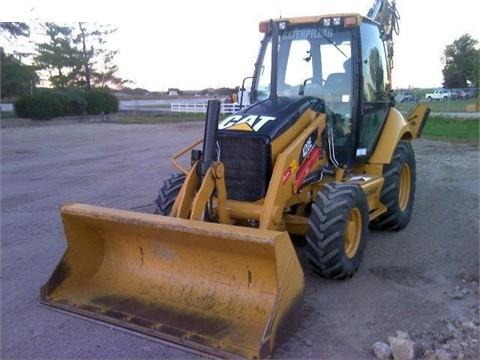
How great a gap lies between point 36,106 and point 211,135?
83.3ft

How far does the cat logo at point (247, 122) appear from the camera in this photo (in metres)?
5.16

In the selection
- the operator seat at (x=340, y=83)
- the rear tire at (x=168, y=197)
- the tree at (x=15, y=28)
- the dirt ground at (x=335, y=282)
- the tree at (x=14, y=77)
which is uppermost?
the tree at (x=15, y=28)

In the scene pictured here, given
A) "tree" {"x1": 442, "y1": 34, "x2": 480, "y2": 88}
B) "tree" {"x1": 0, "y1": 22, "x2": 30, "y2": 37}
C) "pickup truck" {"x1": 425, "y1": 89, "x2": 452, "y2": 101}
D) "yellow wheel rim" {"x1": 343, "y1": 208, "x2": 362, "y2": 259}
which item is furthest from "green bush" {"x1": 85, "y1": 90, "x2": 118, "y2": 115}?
"tree" {"x1": 442, "y1": 34, "x2": 480, "y2": 88}

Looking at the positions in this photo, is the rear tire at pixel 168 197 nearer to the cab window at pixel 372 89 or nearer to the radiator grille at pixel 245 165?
the radiator grille at pixel 245 165

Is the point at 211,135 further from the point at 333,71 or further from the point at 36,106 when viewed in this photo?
the point at 36,106

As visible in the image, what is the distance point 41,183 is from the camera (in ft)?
35.0

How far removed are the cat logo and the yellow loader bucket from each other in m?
1.23

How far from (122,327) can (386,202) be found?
3712 millimetres

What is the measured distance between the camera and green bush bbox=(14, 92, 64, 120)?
27938 mm

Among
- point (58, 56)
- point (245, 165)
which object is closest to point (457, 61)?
point (58, 56)

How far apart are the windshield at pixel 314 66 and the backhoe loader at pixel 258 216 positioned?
0.01 metres

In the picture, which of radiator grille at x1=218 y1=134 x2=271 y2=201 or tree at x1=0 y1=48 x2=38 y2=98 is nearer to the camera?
radiator grille at x1=218 y1=134 x2=271 y2=201

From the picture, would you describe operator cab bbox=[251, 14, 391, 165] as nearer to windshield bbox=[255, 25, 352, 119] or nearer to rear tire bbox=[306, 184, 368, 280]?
windshield bbox=[255, 25, 352, 119]

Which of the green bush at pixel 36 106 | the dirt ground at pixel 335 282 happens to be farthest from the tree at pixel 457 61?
the dirt ground at pixel 335 282
